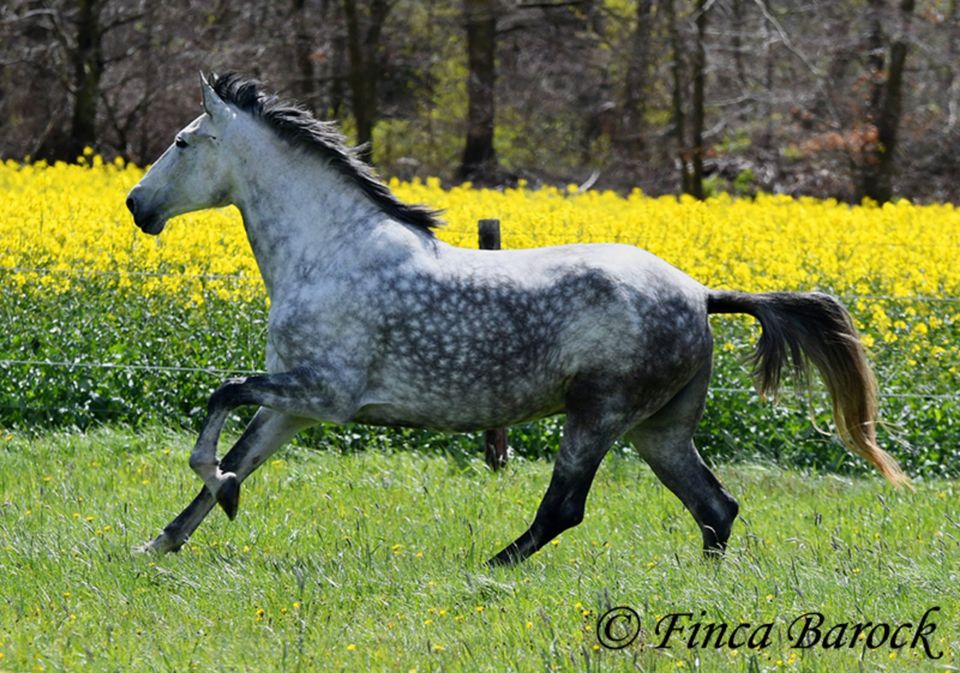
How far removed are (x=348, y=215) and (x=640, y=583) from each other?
1998mm

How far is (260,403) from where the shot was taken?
5777mm

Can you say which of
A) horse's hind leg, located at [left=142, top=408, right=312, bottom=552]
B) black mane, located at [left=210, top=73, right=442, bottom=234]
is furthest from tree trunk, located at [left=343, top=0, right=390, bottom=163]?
horse's hind leg, located at [left=142, top=408, right=312, bottom=552]

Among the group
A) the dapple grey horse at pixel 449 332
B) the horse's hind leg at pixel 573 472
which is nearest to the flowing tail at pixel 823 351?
the dapple grey horse at pixel 449 332

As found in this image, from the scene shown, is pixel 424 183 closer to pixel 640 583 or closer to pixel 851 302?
pixel 851 302

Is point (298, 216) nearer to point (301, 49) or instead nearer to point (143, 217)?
point (143, 217)

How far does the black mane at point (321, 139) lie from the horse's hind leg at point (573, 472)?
109 cm

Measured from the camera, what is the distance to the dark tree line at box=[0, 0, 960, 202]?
24125 millimetres

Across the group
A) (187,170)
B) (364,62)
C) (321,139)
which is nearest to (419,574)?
(321,139)

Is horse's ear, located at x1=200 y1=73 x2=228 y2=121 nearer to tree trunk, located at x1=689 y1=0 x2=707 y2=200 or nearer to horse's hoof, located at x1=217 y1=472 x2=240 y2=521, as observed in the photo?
horse's hoof, located at x1=217 y1=472 x2=240 y2=521

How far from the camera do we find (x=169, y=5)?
25.8m

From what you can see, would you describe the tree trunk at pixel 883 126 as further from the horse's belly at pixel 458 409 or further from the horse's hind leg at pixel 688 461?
the horse's belly at pixel 458 409

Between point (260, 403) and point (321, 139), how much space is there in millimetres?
1213

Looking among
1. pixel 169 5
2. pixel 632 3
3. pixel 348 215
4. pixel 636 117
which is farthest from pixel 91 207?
pixel 632 3

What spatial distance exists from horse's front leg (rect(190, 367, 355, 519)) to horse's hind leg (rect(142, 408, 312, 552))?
9.5 inches
